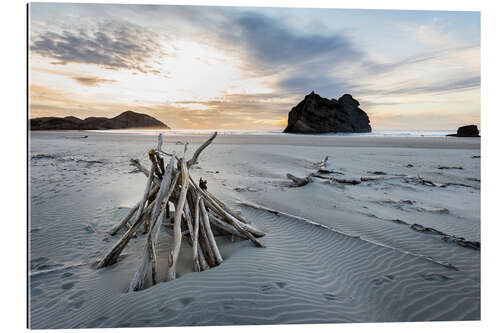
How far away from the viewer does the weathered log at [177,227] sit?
2.83 meters

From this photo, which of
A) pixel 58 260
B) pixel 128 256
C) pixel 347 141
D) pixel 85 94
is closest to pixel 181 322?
pixel 128 256

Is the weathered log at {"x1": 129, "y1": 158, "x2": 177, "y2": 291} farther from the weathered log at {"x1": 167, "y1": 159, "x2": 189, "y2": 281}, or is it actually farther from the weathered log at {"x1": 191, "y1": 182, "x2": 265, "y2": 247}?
the weathered log at {"x1": 191, "y1": 182, "x2": 265, "y2": 247}

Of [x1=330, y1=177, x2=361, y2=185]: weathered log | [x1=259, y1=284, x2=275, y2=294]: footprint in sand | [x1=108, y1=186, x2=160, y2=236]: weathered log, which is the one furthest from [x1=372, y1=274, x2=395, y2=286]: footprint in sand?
[x1=330, y1=177, x2=361, y2=185]: weathered log

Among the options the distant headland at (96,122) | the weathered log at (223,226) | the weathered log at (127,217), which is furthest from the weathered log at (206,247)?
the distant headland at (96,122)

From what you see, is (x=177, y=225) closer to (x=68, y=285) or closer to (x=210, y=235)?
(x=210, y=235)

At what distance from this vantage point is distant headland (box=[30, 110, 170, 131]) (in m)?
4.05

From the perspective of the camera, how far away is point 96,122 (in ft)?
16.4

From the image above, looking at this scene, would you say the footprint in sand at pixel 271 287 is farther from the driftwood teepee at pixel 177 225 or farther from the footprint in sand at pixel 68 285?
the footprint in sand at pixel 68 285

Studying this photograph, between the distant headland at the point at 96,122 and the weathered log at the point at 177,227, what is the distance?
94.9 inches

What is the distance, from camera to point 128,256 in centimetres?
358

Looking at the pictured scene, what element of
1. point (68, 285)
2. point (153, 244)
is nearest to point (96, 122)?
point (68, 285)

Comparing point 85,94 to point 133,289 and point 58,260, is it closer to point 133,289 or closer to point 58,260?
point 58,260

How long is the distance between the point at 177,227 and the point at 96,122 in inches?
134
